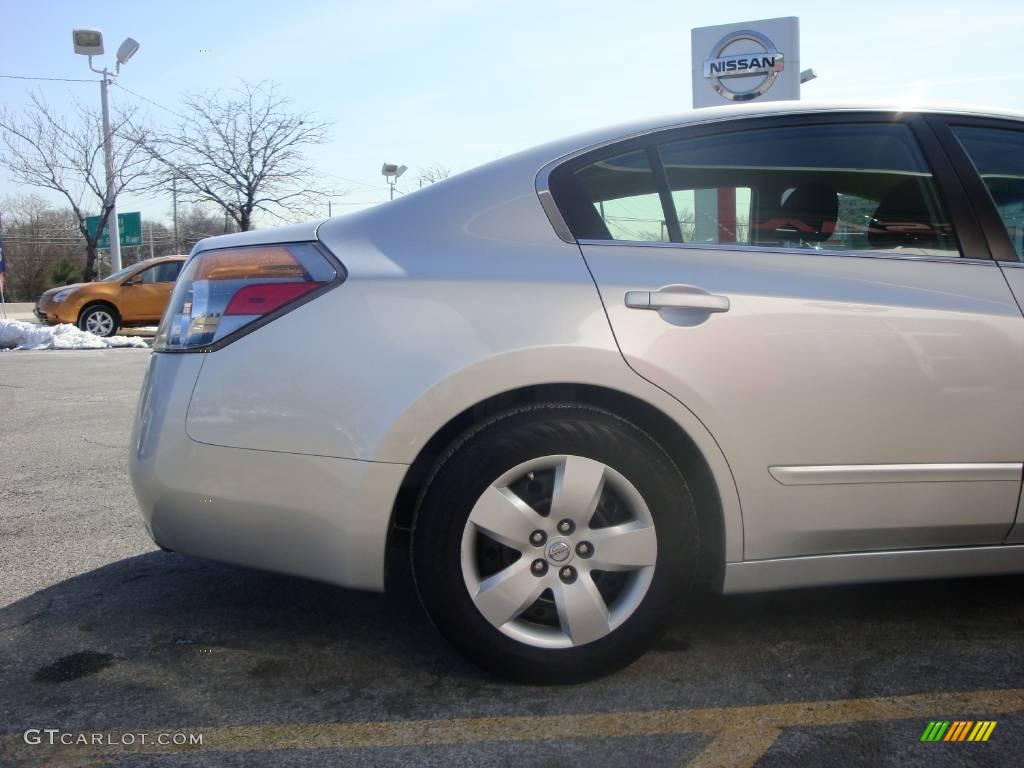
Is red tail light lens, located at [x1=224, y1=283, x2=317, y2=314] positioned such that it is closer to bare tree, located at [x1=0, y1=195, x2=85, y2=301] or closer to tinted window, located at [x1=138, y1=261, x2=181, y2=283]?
tinted window, located at [x1=138, y1=261, x2=181, y2=283]

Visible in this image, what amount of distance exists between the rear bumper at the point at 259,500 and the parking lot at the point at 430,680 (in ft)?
1.11

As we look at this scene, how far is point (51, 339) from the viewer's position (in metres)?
15.1

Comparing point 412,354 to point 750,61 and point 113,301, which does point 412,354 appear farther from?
point 113,301

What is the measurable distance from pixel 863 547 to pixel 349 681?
147 cm

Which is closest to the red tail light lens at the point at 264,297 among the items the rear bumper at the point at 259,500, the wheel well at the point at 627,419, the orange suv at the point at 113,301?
the rear bumper at the point at 259,500

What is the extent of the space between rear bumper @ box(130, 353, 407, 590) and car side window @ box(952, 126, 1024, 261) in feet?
6.44

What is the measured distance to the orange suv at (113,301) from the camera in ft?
53.9

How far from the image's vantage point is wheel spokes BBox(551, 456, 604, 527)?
2.39 meters


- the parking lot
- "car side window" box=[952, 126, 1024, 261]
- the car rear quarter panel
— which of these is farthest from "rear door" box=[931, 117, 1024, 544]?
the car rear quarter panel

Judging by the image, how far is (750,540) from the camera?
2525 mm

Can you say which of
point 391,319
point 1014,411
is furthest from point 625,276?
point 1014,411

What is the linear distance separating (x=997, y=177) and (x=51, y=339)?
49.8ft

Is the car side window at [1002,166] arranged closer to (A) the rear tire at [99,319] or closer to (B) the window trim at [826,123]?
(B) the window trim at [826,123]

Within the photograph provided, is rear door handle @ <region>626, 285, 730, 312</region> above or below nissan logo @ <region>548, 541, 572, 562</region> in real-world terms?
above
